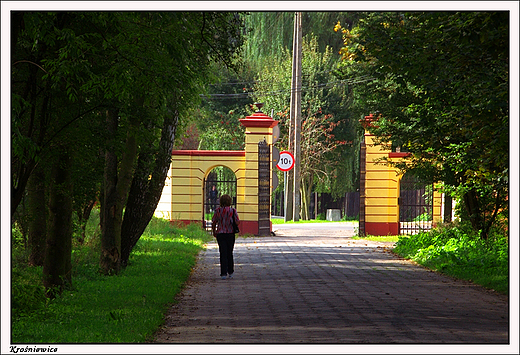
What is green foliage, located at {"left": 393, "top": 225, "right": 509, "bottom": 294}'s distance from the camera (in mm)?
13930

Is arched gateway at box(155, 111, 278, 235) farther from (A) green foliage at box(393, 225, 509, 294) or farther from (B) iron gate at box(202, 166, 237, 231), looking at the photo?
(A) green foliage at box(393, 225, 509, 294)

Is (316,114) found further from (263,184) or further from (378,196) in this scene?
(378,196)

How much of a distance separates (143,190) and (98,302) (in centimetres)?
501

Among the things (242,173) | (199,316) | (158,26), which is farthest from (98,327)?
(242,173)

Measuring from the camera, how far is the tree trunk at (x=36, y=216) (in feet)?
45.9

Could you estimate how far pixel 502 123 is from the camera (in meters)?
10.6

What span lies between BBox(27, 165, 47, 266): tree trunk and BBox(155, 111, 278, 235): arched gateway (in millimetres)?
12534

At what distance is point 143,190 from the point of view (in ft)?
50.9

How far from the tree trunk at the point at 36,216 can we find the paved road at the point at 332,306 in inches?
127

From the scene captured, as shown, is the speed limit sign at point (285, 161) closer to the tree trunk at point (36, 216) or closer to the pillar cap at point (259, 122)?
the pillar cap at point (259, 122)

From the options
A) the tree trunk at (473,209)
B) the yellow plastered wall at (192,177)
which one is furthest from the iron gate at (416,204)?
the yellow plastered wall at (192,177)

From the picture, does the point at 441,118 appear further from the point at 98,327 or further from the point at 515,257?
the point at 98,327

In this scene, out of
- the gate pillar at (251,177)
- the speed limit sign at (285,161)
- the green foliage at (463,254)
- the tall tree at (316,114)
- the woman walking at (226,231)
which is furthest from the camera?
the tall tree at (316,114)

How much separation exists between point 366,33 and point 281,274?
Result: 5319 mm
